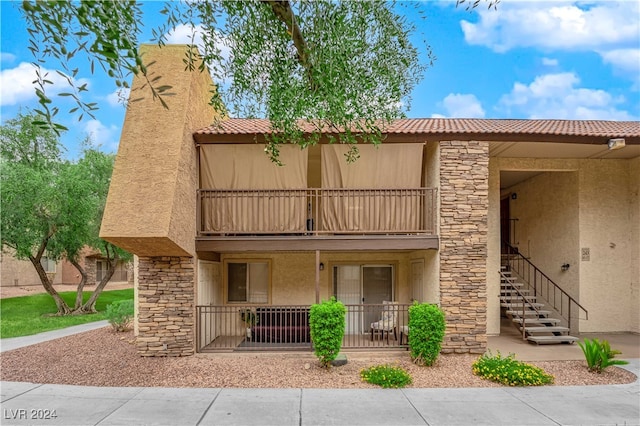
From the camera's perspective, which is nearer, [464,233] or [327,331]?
[327,331]

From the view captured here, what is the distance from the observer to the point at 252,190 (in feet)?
31.6

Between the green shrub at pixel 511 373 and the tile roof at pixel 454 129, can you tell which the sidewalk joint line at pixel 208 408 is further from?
the tile roof at pixel 454 129

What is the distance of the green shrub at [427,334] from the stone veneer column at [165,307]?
16.0ft

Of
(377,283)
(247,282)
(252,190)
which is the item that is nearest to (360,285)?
(377,283)

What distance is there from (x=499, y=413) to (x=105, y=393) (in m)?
6.34

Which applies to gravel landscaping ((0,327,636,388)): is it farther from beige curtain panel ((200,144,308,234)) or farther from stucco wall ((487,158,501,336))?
beige curtain panel ((200,144,308,234))

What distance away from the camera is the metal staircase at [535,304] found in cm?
1041

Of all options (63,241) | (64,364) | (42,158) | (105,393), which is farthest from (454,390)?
(42,158)

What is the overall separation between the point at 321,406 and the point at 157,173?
18.0 ft

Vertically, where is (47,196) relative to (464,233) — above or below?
above

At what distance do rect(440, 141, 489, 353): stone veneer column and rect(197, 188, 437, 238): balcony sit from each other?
0.56m

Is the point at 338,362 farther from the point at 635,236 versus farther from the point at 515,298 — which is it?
the point at 635,236

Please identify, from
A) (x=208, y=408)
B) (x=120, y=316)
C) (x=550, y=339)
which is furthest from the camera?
(x=120, y=316)

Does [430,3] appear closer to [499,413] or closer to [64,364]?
[499,413]
